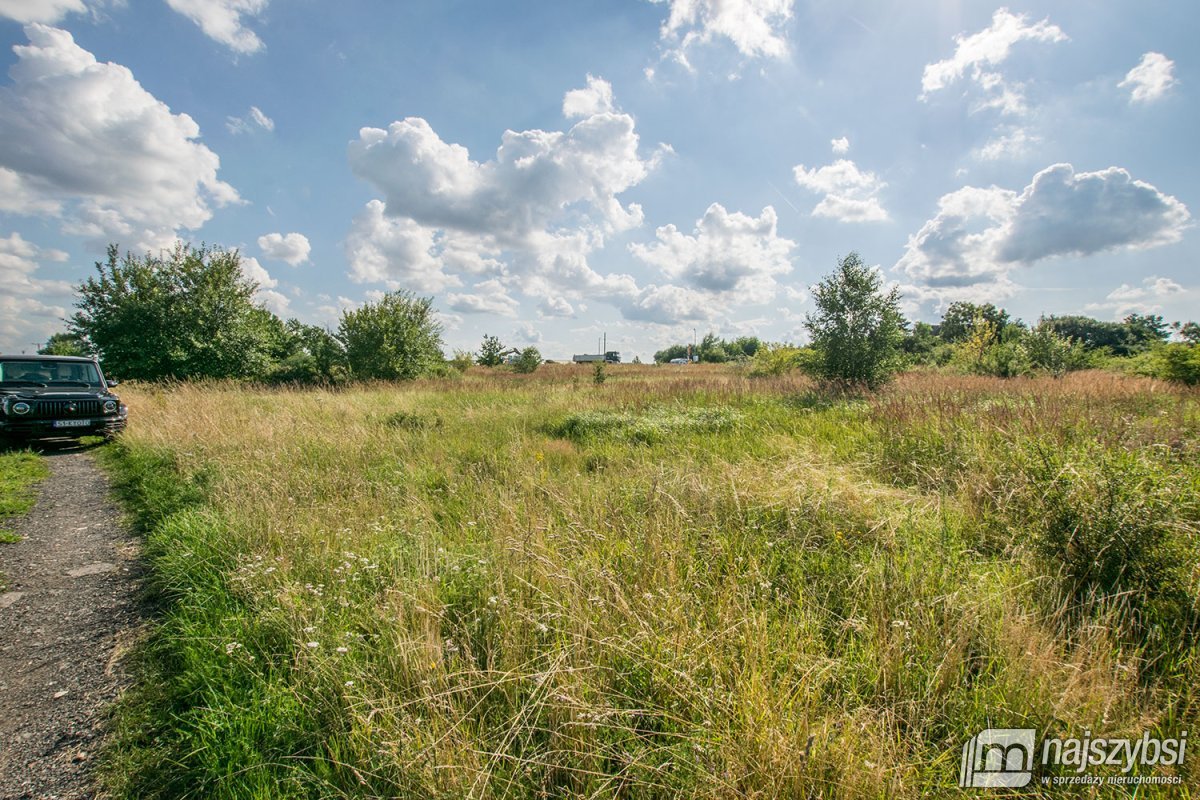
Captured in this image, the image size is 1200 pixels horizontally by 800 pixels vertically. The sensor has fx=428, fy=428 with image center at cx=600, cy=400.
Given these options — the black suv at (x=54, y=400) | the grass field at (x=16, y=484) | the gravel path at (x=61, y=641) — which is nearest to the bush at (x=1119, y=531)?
the gravel path at (x=61, y=641)

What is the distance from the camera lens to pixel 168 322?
68.8 ft

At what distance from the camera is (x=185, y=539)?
4031 millimetres

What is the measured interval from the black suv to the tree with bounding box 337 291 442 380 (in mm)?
12417

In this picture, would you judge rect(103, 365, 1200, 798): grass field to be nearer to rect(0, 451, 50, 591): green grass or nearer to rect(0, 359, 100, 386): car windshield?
rect(0, 451, 50, 591): green grass

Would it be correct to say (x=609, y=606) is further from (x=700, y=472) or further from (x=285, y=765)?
(x=700, y=472)

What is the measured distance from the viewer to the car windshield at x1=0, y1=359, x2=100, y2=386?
9.55 m

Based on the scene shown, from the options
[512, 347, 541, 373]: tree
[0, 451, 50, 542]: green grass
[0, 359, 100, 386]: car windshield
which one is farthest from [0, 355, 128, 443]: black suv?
[512, 347, 541, 373]: tree

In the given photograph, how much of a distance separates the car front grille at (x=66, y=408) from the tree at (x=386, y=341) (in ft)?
44.0

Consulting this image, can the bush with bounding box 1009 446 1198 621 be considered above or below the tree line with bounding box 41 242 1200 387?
below

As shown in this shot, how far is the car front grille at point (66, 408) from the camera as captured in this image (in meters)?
8.89

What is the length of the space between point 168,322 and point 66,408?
15795mm

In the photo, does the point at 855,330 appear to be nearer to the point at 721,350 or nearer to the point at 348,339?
the point at 348,339

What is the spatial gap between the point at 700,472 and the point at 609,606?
3.22 m

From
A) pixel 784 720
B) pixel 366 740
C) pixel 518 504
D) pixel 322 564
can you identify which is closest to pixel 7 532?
pixel 322 564
